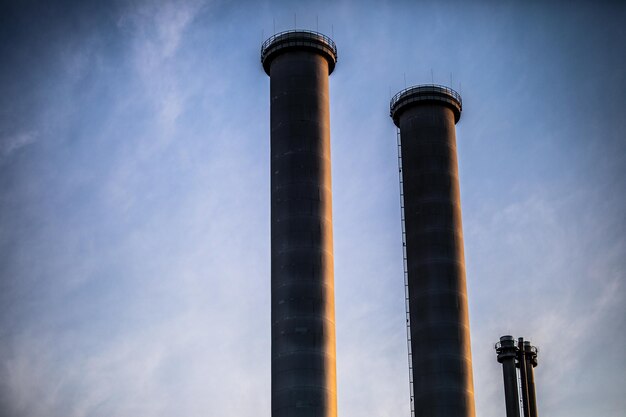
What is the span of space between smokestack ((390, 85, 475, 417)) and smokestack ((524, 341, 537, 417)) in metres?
9.45

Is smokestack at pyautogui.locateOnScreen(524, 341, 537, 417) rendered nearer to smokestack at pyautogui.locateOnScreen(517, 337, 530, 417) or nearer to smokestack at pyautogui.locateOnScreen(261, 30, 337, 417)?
smokestack at pyautogui.locateOnScreen(517, 337, 530, 417)

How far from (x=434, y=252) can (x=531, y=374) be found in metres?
15.2

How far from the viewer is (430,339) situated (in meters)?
83.6

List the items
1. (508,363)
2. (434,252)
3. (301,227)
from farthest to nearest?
(508,363)
(434,252)
(301,227)

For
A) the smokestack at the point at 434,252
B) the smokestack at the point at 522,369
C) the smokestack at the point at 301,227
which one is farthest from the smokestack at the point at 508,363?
the smokestack at the point at 301,227

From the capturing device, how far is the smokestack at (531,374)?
294 feet

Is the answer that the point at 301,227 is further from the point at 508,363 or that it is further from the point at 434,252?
the point at 508,363

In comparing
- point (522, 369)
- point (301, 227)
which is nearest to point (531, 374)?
point (522, 369)

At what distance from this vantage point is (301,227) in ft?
258

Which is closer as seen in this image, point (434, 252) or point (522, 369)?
point (434, 252)

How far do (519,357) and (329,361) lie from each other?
76.0ft

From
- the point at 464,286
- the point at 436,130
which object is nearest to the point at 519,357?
the point at 464,286

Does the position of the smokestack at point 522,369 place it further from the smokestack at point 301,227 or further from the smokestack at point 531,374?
the smokestack at point 301,227

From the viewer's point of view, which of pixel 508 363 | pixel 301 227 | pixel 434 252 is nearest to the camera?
pixel 301 227
